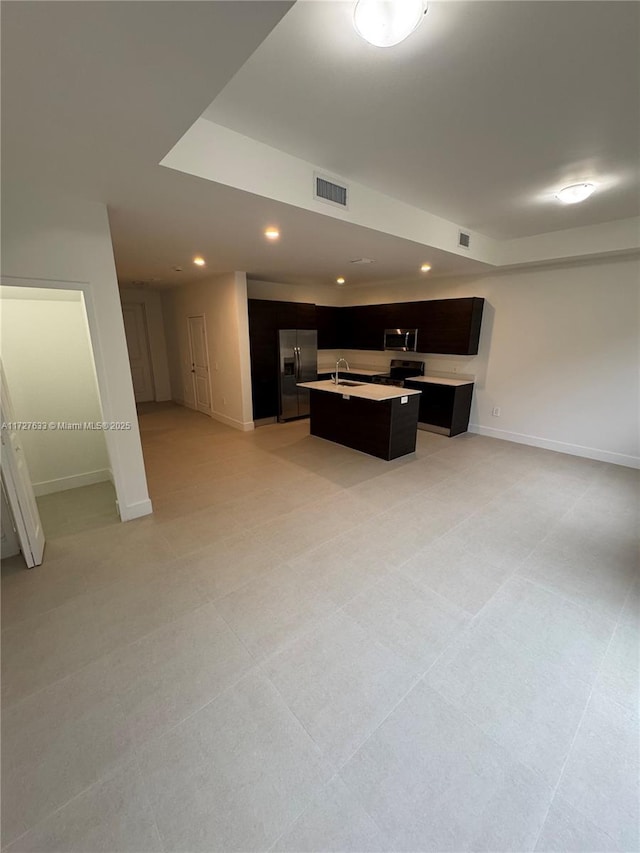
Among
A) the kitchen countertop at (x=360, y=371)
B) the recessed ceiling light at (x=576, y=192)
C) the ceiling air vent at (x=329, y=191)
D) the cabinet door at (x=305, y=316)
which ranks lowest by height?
the kitchen countertop at (x=360, y=371)

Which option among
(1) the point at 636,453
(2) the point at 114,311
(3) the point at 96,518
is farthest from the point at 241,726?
(1) the point at 636,453

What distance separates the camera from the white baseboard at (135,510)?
10.4 feet

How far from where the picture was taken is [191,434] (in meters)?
5.83

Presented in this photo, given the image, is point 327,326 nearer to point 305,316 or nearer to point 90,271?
point 305,316

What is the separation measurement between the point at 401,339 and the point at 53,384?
5.38 meters

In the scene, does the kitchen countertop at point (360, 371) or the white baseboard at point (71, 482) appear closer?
the white baseboard at point (71, 482)

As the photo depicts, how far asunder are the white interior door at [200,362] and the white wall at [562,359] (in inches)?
186

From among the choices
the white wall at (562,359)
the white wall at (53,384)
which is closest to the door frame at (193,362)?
the white wall at (53,384)

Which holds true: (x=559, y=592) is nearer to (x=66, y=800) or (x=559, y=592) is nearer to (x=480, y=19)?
(x=66, y=800)

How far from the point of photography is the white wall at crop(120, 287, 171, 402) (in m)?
7.54

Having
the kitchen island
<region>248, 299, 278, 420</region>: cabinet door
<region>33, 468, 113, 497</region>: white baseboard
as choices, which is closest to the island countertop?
the kitchen island

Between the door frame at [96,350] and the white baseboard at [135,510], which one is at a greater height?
the door frame at [96,350]

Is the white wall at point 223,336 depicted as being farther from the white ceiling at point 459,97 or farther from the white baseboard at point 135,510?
the white ceiling at point 459,97

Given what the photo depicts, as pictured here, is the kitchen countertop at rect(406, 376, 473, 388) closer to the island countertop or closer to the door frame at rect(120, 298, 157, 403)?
the island countertop
